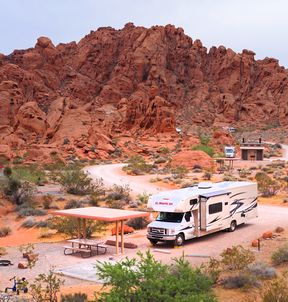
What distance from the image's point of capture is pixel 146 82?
422ft

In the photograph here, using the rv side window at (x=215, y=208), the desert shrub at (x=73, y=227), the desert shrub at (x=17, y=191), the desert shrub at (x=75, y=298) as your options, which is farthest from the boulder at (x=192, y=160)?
the desert shrub at (x=75, y=298)

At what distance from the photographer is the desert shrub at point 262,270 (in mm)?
14644

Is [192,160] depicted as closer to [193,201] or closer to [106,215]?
[193,201]

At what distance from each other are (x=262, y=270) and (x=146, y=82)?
11554 centimetres

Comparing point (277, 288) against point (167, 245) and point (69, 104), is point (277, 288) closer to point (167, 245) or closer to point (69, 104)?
point (167, 245)

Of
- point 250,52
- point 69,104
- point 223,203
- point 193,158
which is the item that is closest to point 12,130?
point 69,104

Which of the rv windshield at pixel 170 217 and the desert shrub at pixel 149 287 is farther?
the rv windshield at pixel 170 217

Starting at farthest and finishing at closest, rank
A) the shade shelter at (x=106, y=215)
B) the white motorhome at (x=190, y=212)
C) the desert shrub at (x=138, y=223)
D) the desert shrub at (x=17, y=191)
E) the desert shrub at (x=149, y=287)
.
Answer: the desert shrub at (x=17, y=191)
the desert shrub at (x=138, y=223)
the white motorhome at (x=190, y=212)
the shade shelter at (x=106, y=215)
the desert shrub at (x=149, y=287)

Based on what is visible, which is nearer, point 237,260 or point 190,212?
point 237,260

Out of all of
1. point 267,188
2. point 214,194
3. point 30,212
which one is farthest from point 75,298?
point 267,188

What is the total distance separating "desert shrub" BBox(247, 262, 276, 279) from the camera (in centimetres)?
1464

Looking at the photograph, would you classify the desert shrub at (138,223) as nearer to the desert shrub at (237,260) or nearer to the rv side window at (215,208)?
the rv side window at (215,208)

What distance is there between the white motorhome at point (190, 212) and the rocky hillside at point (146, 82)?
7035cm

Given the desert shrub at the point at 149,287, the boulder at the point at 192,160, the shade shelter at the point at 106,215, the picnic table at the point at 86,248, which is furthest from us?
the boulder at the point at 192,160
